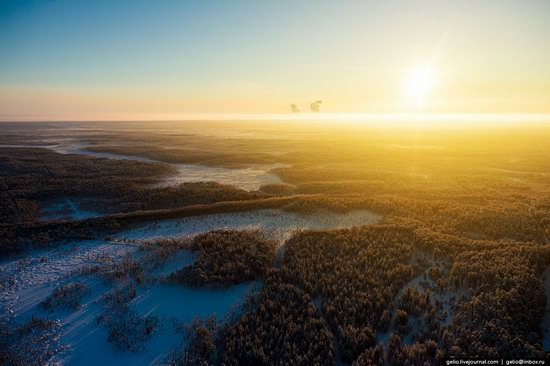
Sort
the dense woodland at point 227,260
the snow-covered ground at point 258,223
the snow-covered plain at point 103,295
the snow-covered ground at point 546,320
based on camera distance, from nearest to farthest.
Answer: the snow-covered ground at point 546,320 → the snow-covered plain at point 103,295 → the dense woodland at point 227,260 → the snow-covered ground at point 258,223

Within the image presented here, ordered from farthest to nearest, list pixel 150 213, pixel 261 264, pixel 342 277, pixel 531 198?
pixel 531 198 < pixel 150 213 < pixel 261 264 < pixel 342 277

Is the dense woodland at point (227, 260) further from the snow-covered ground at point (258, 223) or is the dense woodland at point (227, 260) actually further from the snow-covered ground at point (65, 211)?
the snow-covered ground at point (65, 211)

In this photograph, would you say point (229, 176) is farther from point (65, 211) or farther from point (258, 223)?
point (258, 223)

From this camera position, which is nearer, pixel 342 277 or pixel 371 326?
pixel 371 326

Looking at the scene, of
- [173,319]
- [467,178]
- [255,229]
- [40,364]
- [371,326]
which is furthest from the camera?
[467,178]

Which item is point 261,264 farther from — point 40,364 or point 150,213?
point 150,213

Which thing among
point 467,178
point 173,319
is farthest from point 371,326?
point 467,178

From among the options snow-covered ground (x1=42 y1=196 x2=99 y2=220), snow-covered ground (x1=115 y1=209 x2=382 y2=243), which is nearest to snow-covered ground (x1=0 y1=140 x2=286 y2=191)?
snow-covered ground (x1=42 y1=196 x2=99 y2=220)

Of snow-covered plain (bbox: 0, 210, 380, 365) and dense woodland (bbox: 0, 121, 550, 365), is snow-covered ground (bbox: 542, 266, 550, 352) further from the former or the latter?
snow-covered plain (bbox: 0, 210, 380, 365)

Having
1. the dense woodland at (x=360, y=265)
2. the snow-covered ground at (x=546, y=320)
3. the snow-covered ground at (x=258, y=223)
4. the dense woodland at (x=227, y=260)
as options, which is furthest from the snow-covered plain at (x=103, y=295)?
the snow-covered ground at (x=546, y=320)
